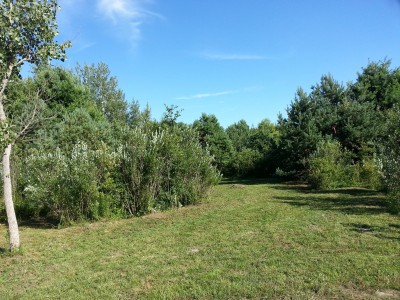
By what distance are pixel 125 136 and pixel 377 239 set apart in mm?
7720

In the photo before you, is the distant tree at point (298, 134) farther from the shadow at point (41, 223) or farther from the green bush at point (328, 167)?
the shadow at point (41, 223)

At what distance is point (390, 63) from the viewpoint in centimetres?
2830

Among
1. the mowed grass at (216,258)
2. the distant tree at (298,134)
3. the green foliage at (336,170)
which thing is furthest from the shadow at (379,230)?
the distant tree at (298,134)

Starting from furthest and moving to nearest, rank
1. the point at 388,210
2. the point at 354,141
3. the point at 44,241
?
the point at 354,141 → the point at 388,210 → the point at 44,241

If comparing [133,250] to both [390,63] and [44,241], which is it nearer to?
Result: [44,241]

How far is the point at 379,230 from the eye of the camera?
23.9ft

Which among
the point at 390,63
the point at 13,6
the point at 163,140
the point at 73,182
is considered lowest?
the point at 73,182

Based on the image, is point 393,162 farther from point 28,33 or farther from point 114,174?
point 28,33

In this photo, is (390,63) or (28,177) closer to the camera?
(28,177)

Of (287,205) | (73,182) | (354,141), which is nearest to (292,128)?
(354,141)

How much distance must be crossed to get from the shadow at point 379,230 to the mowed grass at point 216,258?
0.02 meters

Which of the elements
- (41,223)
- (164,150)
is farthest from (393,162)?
(41,223)

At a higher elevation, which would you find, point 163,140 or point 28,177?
point 163,140

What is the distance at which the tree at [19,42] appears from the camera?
6.20 m
